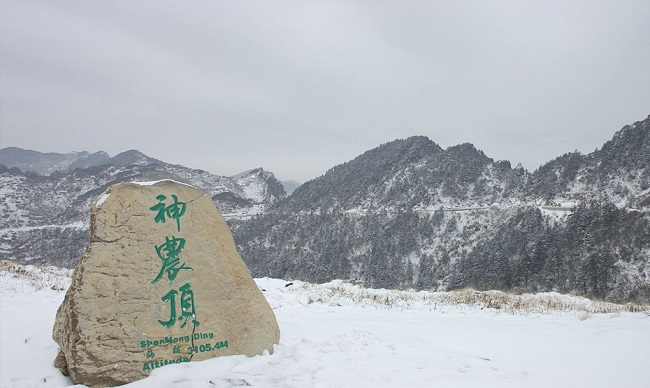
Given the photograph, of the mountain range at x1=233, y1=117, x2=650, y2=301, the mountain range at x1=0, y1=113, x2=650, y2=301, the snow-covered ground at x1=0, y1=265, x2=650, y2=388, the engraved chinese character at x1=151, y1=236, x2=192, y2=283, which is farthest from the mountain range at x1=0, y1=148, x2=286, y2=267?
the engraved chinese character at x1=151, y1=236, x2=192, y2=283

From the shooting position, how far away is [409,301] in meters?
11.7

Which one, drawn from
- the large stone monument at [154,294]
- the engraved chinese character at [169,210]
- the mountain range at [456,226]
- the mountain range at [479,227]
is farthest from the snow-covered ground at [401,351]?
the mountain range at [479,227]

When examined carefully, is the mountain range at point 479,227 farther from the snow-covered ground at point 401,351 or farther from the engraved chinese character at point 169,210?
the engraved chinese character at point 169,210

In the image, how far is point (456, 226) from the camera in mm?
75375

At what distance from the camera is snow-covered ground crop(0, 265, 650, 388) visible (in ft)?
16.0

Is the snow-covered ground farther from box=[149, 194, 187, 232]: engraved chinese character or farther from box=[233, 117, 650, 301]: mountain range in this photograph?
box=[233, 117, 650, 301]: mountain range

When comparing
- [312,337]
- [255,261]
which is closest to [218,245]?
[312,337]

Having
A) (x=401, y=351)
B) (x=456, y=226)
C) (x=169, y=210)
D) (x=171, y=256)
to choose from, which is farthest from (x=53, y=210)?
(x=401, y=351)

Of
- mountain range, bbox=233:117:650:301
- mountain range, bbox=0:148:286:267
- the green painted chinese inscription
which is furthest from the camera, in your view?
mountain range, bbox=0:148:286:267

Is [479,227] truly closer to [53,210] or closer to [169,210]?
[169,210]

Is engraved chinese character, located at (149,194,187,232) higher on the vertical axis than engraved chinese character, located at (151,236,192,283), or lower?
higher

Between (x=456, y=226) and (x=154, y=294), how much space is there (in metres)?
76.0

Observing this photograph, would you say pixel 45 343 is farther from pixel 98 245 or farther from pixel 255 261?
pixel 255 261

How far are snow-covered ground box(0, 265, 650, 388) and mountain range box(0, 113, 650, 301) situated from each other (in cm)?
3381
